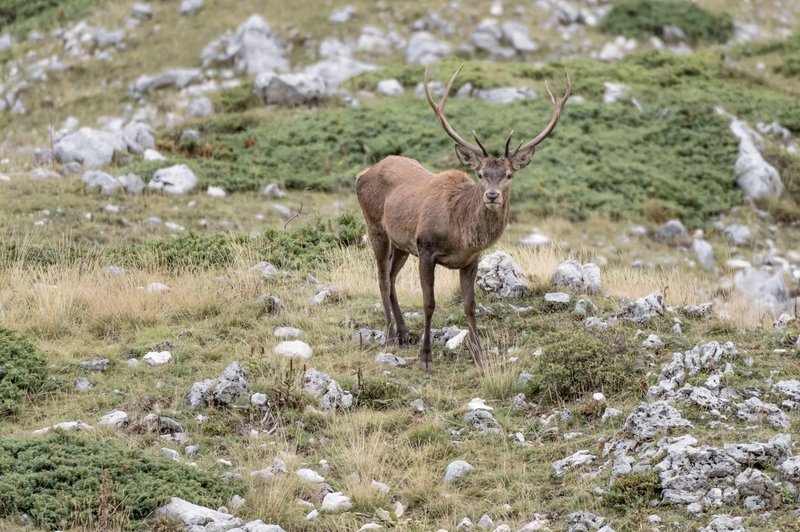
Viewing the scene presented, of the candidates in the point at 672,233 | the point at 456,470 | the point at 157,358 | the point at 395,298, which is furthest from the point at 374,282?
the point at 672,233

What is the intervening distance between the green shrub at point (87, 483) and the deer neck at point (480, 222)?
3753 millimetres

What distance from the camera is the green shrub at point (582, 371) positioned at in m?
9.33

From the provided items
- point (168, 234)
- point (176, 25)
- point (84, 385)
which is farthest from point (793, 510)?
point (176, 25)

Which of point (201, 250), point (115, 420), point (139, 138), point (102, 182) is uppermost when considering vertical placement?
point (115, 420)

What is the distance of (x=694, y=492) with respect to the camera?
23.6 ft

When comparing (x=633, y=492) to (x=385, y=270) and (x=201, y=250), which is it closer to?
(x=385, y=270)

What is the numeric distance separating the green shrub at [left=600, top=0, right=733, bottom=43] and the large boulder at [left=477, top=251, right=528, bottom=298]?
52.3ft

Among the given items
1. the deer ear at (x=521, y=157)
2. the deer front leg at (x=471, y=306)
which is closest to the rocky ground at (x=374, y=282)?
the deer front leg at (x=471, y=306)

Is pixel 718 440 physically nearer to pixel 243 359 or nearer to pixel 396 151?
pixel 243 359

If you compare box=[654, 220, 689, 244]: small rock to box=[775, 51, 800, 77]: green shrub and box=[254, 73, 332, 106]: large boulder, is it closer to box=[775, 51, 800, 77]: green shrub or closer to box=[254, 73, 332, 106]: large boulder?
box=[254, 73, 332, 106]: large boulder

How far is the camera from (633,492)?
728 centimetres

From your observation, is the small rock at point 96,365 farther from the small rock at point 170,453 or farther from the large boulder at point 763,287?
the large boulder at point 763,287

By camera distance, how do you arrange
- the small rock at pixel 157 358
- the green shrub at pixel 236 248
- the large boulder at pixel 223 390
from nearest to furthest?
the large boulder at pixel 223 390 < the small rock at pixel 157 358 < the green shrub at pixel 236 248

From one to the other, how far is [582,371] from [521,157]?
2.28 meters
